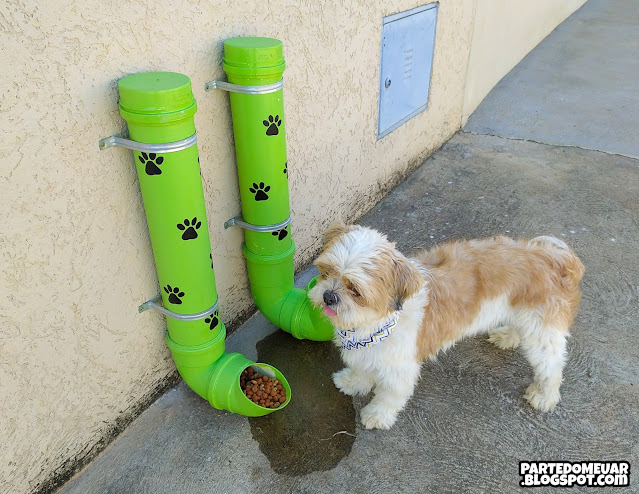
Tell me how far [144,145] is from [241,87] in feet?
2.34

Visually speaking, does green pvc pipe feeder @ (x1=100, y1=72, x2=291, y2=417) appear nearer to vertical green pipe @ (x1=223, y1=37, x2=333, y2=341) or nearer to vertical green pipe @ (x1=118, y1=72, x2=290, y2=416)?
vertical green pipe @ (x1=118, y1=72, x2=290, y2=416)

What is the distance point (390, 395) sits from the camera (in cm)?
285

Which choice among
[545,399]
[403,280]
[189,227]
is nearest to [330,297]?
[403,280]

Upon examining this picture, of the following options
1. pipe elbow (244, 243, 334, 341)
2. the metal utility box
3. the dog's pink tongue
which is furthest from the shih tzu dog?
the metal utility box

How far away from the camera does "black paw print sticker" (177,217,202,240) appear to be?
2.39 m

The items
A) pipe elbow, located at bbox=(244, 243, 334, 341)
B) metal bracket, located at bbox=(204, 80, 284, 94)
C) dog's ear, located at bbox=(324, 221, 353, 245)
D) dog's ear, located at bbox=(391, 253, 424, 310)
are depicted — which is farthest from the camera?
pipe elbow, located at bbox=(244, 243, 334, 341)

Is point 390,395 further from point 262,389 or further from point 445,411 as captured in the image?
point 262,389

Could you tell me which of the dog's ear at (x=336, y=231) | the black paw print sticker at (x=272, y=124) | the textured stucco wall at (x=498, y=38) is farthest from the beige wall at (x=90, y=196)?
the textured stucco wall at (x=498, y=38)

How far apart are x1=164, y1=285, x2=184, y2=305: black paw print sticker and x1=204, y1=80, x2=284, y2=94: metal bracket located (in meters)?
1.10

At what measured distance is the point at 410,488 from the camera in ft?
8.61

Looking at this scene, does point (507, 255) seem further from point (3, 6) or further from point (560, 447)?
point (3, 6)

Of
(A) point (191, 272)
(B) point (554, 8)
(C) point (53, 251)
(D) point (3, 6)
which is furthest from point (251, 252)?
(B) point (554, 8)

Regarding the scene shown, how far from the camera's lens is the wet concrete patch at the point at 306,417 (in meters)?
2.76

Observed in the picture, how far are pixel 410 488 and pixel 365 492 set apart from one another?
0.81ft
